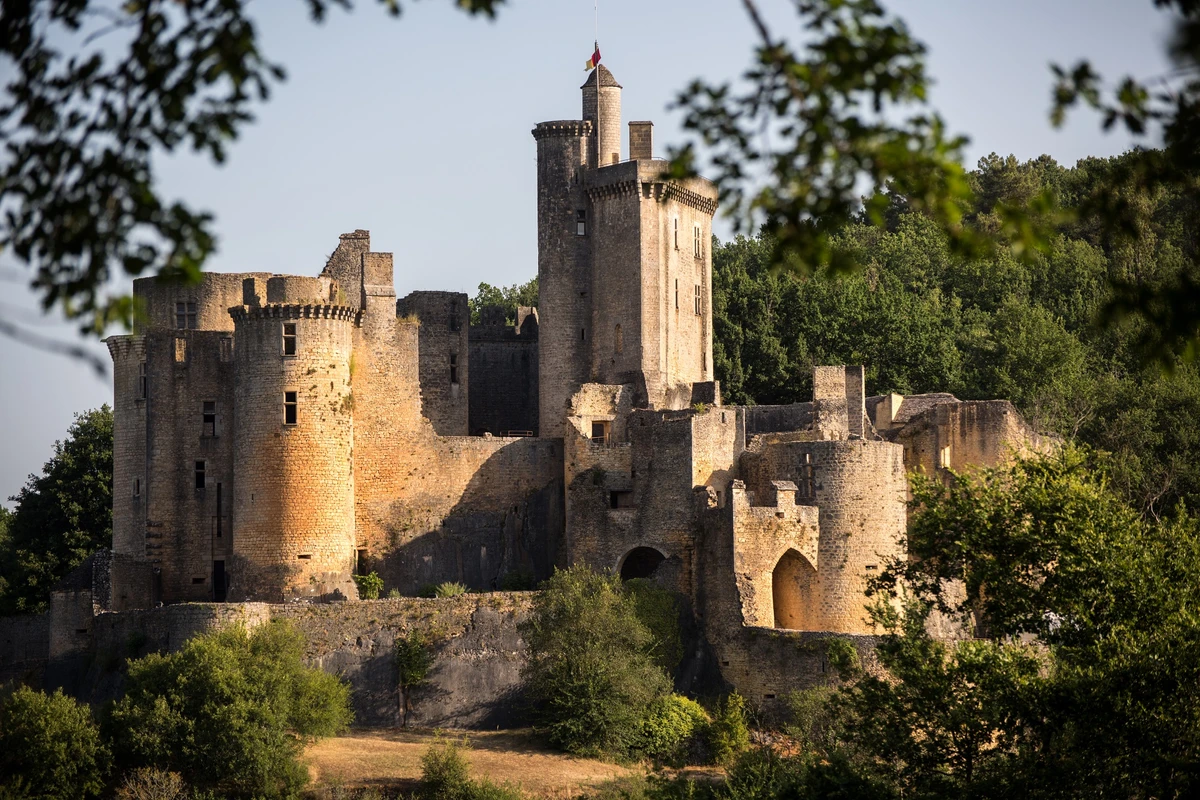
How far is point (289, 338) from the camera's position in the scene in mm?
42062

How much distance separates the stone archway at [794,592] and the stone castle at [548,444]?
56 millimetres

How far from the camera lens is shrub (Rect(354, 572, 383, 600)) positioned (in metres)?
41.4

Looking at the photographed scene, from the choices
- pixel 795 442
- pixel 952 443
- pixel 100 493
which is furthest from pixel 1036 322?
pixel 100 493

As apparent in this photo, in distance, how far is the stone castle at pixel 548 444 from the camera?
3909cm

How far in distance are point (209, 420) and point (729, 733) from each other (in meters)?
15.0

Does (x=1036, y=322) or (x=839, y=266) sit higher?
(x=1036, y=322)

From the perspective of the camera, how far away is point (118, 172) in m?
9.42

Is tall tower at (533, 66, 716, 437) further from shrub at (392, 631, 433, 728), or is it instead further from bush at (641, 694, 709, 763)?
bush at (641, 694, 709, 763)

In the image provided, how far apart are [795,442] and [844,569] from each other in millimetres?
3140

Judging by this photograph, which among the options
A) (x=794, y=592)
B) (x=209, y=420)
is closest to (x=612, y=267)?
(x=209, y=420)

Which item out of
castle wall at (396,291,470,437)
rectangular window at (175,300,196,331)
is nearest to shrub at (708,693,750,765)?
castle wall at (396,291,470,437)

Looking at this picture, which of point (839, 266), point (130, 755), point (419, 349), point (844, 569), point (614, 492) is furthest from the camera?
point (419, 349)

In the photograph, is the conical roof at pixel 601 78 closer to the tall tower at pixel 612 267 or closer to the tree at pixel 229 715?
the tall tower at pixel 612 267

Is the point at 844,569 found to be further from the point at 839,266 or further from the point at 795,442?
the point at 839,266
